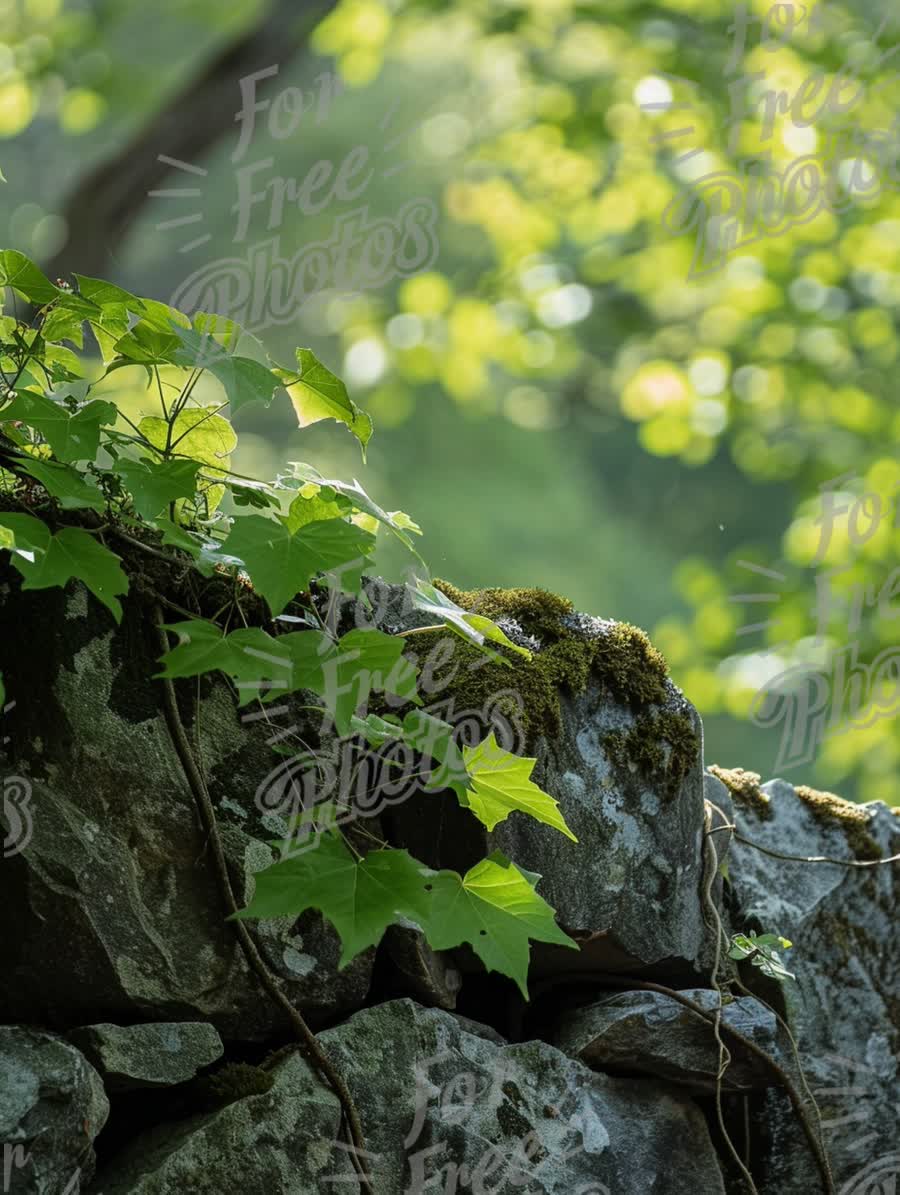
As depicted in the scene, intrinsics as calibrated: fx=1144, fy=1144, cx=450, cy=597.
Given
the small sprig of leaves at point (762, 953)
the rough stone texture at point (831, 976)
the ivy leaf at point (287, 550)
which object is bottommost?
the rough stone texture at point (831, 976)

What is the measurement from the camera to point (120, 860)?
4.35ft

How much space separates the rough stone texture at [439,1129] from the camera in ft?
4.20

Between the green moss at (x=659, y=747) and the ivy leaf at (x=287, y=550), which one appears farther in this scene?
the green moss at (x=659, y=747)

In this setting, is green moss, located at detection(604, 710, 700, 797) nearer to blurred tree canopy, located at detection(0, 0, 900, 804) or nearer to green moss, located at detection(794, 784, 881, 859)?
green moss, located at detection(794, 784, 881, 859)

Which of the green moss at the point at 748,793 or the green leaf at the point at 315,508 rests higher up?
the green leaf at the point at 315,508

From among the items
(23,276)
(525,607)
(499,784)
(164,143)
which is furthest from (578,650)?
(164,143)

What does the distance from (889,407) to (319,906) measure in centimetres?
713

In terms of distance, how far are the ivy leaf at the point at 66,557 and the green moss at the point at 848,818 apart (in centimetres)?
133

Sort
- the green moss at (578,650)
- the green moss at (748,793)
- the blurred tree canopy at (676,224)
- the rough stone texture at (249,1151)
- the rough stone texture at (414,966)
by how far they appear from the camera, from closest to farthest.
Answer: the rough stone texture at (249,1151) < the rough stone texture at (414,966) < the green moss at (578,650) < the green moss at (748,793) < the blurred tree canopy at (676,224)

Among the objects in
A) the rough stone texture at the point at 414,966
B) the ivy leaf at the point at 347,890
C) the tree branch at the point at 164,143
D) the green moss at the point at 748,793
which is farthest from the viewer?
the tree branch at the point at 164,143

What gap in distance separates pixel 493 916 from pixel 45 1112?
19.5 inches

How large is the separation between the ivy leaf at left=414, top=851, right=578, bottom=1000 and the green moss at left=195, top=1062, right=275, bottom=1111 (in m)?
0.31

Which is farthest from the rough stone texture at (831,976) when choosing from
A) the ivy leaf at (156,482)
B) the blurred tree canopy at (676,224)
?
the blurred tree canopy at (676,224)

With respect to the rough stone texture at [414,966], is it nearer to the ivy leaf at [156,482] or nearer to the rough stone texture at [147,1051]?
the rough stone texture at [147,1051]
